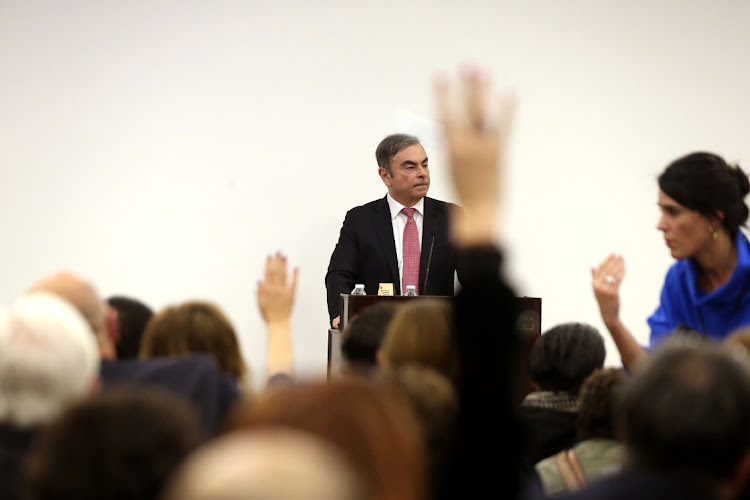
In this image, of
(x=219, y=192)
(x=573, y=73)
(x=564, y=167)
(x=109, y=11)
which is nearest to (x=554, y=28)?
(x=573, y=73)

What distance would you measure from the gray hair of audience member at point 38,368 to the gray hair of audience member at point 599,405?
1.35 meters

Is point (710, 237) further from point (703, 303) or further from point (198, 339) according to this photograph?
point (198, 339)

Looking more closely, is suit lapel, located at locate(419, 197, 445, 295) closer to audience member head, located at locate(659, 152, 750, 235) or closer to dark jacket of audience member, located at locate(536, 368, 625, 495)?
audience member head, located at locate(659, 152, 750, 235)

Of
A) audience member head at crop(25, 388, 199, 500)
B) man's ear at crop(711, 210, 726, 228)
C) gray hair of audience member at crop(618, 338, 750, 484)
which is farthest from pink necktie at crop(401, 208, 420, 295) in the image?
audience member head at crop(25, 388, 199, 500)

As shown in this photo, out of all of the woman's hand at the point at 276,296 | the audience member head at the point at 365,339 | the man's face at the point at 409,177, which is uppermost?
the man's face at the point at 409,177

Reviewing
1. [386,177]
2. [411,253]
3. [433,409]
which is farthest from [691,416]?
[386,177]

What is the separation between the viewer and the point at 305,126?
21.9 feet

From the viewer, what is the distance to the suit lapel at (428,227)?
5328mm

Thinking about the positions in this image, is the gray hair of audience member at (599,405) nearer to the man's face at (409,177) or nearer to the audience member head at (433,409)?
the audience member head at (433,409)

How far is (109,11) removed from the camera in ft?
21.4

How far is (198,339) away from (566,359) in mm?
1139

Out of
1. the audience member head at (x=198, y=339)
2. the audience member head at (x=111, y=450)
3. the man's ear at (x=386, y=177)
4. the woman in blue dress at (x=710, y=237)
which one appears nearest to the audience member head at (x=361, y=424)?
the audience member head at (x=111, y=450)

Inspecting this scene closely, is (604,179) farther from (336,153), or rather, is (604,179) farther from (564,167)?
(336,153)

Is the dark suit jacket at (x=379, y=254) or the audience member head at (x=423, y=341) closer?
the audience member head at (x=423, y=341)
